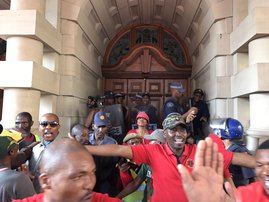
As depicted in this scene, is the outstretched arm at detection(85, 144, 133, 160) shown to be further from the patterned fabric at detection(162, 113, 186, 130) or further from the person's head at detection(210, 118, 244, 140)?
the person's head at detection(210, 118, 244, 140)

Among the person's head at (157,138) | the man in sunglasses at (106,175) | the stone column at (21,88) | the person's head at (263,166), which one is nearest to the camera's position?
the person's head at (263,166)

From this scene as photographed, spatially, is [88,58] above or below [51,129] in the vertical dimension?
above

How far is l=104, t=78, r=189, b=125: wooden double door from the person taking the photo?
6.80 metres

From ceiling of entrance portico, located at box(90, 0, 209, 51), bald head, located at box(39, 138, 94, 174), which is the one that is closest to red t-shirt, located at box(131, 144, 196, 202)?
bald head, located at box(39, 138, 94, 174)

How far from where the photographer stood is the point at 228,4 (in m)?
4.20

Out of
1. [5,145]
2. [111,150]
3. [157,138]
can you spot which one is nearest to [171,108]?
[157,138]

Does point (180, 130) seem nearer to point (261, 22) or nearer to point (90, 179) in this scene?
point (90, 179)

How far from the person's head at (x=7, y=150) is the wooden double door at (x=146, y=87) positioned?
495cm

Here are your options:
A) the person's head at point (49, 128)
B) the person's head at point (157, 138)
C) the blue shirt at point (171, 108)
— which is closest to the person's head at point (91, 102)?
the blue shirt at point (171, 108)

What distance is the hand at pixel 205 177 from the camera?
975 millimetres

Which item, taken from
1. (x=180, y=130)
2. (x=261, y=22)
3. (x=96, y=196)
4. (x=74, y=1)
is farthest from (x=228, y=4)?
(x=96, y=196)

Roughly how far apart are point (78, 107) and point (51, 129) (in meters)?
2.11

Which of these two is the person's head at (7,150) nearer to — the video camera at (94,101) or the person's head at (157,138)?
the person's head at (157,138)

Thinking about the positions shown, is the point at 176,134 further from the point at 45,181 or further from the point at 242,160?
the point at 45,181
